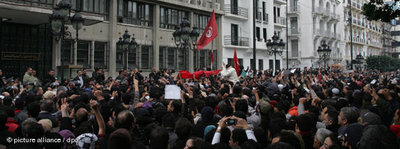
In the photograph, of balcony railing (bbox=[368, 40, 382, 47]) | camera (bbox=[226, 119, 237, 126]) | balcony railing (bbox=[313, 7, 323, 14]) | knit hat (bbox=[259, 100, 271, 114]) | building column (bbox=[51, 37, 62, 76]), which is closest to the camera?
camera (bbox=[226, 119, 237, 126])

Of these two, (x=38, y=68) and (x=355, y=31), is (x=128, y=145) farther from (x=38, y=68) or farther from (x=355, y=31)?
(x=355, y=31)

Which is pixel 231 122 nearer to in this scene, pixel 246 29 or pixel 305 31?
pixel 246 29

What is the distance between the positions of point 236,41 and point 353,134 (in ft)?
95.6

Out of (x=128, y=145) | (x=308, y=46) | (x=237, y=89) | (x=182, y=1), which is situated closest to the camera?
(x=128, y=145)

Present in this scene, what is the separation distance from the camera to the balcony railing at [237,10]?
32.2 m

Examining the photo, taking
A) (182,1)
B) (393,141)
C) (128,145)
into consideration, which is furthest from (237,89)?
(182,1)

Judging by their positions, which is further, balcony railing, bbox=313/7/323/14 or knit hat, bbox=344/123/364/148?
balcony railing, bbox=313/7/323/14

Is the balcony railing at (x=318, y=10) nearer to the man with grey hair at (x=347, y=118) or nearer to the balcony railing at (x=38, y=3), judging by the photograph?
the balcony railing at (x=38, y=3)

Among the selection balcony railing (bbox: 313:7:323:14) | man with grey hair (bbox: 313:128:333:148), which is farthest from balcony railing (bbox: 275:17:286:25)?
man with grey hair (bbox: 313:128:333:148)

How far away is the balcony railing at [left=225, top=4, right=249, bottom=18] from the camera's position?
106 feet

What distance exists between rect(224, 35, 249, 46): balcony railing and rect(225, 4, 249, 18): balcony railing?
8.34 ft

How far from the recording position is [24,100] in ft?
21.3

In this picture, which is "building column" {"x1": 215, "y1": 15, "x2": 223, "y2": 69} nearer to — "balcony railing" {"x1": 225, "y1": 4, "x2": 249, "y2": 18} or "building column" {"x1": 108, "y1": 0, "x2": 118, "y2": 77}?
"balcony railing" {"x1": 225, "y1": 4, "x2": 249, "y2": 18}

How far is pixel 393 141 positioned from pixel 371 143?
0.48 m
